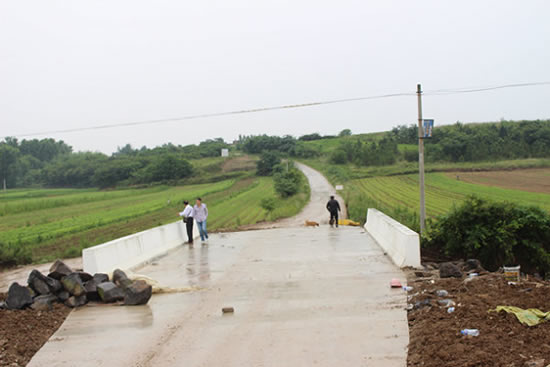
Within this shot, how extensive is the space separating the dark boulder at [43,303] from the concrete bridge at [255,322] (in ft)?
1.47

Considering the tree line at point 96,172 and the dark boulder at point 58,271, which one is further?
the tree line at point 96,172

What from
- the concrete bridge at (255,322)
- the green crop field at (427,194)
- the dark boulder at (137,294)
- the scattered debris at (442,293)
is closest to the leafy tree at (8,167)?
the green crop field at (427,194)

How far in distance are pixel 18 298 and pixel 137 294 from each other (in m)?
1.92

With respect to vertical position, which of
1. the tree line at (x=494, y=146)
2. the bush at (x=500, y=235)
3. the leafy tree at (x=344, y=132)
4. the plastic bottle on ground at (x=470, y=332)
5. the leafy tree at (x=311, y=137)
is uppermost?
the leafy tree at (x=344, y=132)

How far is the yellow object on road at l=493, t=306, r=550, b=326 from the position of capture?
225 inches

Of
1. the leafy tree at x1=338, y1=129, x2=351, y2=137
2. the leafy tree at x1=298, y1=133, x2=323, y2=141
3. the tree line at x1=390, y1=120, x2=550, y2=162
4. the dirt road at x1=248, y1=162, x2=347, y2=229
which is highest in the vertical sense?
the leafy tree at x1=338, y1=129, x2=351, y2=137

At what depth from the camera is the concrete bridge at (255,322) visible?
20.9 feet

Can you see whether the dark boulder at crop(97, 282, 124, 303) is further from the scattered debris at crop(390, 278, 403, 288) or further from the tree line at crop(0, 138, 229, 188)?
the tree line at crop(0, 138, 229, 188)

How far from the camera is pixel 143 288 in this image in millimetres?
9359

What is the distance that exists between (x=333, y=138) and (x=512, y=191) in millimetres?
138034

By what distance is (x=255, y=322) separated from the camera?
307 inches

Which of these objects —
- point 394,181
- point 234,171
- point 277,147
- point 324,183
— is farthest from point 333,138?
point 394,181

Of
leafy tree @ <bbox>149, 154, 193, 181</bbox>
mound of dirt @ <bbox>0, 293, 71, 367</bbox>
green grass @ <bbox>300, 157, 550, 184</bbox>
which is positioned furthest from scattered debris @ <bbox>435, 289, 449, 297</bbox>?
leafy tree @ <bbox>149, 154, 193, 181</bbox>

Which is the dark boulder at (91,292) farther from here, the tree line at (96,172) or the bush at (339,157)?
the bush at (339,157)
